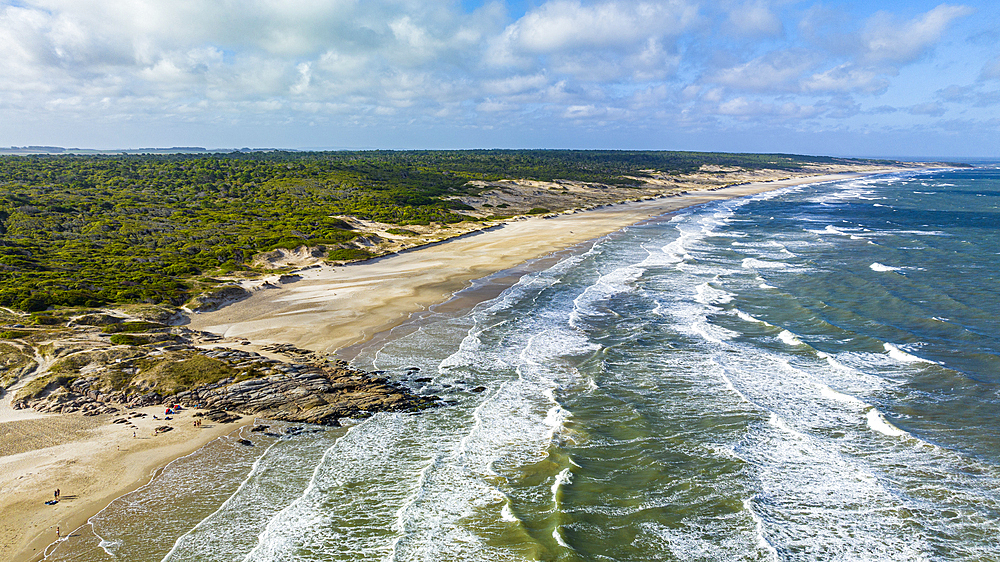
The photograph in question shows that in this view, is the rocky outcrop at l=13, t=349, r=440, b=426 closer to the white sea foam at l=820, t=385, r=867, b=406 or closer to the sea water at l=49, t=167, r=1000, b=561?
the sea water at l=49, t=167, r=1000, b=561

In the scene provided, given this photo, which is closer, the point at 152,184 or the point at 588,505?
the point at 588,505

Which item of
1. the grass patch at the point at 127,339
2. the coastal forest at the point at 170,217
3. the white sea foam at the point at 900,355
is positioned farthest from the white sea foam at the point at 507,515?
the coastal forest at the point at 170,217

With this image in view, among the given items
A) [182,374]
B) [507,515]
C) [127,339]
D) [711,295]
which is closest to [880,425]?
[507,515]

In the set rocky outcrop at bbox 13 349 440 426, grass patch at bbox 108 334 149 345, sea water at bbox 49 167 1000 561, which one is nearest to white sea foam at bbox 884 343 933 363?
sea water at bbox 49 167 1000 561

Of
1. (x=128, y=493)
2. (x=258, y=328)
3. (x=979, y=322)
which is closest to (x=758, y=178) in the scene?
(x=979, y=322)

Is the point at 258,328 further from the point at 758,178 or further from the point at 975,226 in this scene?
the point at 758,178

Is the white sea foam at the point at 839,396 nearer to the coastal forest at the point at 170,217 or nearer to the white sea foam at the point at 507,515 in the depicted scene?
the white sea foam at the point at 507,515

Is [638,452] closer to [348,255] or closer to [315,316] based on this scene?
[315,316]
